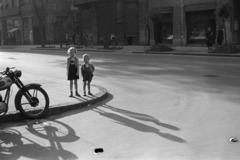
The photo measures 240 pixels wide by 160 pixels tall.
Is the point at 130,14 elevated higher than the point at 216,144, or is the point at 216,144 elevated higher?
the point at 130,14

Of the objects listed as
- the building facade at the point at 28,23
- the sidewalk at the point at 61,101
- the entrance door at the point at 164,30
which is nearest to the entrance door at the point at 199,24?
the entrance door at the point at 164,30

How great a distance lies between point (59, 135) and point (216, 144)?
2.60 metres

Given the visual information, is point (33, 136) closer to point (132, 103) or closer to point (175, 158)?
point (175, 158)

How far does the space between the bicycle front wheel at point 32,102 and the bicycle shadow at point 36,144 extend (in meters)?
0.47

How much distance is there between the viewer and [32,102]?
7.07m

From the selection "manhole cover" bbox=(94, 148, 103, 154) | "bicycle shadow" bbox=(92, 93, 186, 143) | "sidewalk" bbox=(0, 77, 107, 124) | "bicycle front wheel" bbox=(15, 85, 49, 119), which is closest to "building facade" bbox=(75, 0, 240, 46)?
"sidewalk" bbox=(0, 77, 107, 124)

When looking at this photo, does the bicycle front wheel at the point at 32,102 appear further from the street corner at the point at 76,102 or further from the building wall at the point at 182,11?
the building wall at the point at 182,11

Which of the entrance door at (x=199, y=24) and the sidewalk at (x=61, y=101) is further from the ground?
the entrance door at (x=199, y=24)

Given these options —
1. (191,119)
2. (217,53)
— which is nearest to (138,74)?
(191,119)

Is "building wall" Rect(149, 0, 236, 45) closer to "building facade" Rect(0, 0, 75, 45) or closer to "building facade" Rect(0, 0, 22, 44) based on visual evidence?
"building facade" Rect(0, 0, 75, 45)

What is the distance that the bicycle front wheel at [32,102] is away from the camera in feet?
23.0

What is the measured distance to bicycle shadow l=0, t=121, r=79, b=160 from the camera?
4941 mm

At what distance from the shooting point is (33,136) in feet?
19.5

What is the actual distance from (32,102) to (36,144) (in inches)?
68.8
